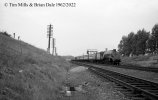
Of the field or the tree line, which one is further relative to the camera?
the tree line

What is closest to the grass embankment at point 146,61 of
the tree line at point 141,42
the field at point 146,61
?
the field at point 146,61

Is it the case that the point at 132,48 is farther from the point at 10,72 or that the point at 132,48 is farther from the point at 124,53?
the point at 10,72

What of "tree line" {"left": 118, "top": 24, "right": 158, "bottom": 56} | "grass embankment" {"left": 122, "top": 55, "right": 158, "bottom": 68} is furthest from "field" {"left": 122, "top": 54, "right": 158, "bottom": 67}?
"tree line" {"left": 118, "top": 24, "right": 158, "bottom": 56}

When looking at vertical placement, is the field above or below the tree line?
below

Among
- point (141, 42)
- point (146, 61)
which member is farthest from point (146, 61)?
point (141, 42)

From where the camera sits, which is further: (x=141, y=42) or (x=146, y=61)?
(x=141, y=42)

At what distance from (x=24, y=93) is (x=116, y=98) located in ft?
11.6

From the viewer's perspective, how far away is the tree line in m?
64.8

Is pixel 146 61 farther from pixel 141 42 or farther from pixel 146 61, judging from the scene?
pixel 141 42

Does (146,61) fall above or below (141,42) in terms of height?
below

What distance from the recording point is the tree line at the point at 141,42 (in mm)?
64812

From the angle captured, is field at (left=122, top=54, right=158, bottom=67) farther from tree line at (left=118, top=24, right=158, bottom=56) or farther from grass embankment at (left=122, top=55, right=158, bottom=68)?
tree line at (left=118, top=24, right=158, bottom=56)

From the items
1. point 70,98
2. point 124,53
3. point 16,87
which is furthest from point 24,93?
point 124,53

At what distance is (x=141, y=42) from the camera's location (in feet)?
238
